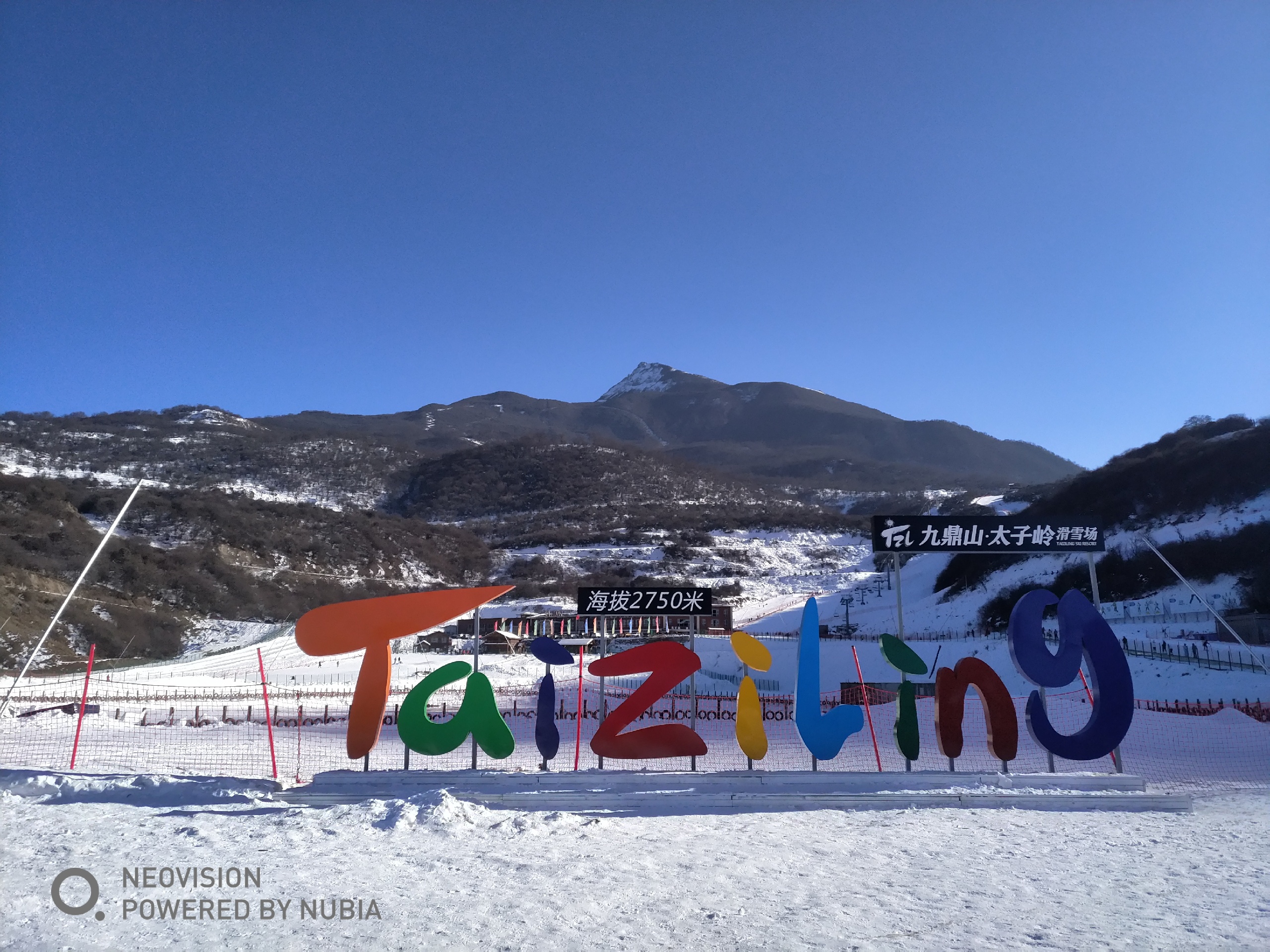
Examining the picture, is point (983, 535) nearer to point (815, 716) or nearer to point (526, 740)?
point (815, 716)

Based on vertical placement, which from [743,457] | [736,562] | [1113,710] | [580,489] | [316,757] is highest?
[743,457]

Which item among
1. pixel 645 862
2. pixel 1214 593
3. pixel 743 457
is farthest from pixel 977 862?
pixel 743 457

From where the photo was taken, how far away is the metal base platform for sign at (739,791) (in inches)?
356

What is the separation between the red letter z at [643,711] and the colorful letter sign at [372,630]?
6.98ft

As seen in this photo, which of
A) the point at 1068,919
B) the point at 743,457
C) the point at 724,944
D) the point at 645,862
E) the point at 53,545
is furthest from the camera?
the point at 743,457

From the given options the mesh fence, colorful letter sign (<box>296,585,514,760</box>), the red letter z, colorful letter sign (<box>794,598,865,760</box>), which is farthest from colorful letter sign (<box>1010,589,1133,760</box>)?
colorful letter sign (<box>296,585,514,760</box>)

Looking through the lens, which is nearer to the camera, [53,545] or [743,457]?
[53,545]

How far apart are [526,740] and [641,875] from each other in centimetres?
1160

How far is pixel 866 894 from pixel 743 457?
571 feet

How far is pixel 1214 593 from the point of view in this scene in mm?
30016

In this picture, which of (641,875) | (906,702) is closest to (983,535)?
(906,702)

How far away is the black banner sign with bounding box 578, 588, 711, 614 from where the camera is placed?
11500 millimetres

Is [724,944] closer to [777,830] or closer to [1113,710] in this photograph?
[777,830]

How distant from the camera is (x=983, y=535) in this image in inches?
456
